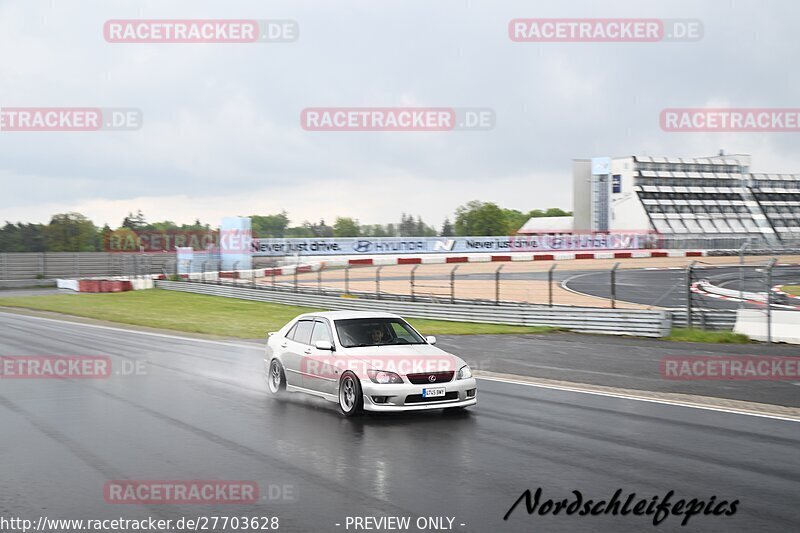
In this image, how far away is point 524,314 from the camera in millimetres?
28391

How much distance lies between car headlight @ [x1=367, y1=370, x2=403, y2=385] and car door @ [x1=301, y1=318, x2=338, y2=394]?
0.84 metres

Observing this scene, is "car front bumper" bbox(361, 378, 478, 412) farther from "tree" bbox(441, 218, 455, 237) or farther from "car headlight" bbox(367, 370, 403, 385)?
"tree" bbox(441, 218, 455, 237)

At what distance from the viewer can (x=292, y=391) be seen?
1269cm

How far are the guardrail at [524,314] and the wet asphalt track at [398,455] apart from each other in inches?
453

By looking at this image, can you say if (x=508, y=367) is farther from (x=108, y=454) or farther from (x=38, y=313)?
(x=38, y=313)

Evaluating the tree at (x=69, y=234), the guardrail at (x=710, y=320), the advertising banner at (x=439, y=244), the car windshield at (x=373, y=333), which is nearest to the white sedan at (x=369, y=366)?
the car windshield at (x=373, y=333)

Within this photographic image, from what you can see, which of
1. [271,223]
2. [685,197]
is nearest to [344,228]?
[271,223]

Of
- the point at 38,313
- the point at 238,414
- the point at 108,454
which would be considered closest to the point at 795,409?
the point at 238,414

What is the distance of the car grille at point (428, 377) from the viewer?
10.8m

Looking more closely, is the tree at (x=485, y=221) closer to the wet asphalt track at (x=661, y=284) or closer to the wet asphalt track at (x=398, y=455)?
the wet asphalt track at (x=661, y=284)

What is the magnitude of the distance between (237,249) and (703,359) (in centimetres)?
4763

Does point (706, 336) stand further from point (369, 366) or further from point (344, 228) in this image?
point (344, 228)

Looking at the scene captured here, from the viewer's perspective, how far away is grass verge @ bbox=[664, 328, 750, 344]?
21.8 metres

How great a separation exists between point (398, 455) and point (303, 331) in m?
4.50
